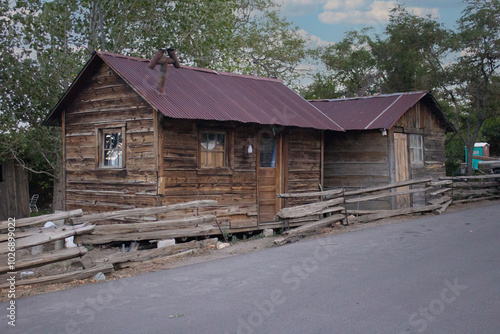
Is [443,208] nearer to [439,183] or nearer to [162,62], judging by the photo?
[439,183]

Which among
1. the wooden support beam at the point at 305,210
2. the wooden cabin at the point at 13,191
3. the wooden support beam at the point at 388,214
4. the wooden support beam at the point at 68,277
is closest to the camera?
the wooden support beam at the point at 68,277

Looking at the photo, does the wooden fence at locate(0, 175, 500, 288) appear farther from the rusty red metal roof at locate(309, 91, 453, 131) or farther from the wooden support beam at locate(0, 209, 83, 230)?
the rusty red metal roof at locate(309, 91, 453, 131)

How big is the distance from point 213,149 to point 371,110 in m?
7.80

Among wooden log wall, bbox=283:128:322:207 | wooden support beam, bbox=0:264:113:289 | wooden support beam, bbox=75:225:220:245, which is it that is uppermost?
wooden log wall, bbox=283:128:322:207

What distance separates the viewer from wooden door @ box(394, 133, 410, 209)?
17.1 metres

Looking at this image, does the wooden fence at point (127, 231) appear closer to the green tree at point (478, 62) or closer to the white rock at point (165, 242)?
the white rock at point (165, 242)

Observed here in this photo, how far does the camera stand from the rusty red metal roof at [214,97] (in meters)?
11.6

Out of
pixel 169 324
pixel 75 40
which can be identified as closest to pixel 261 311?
pixel 169 324

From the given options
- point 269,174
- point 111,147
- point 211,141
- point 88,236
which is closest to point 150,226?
point 88,236

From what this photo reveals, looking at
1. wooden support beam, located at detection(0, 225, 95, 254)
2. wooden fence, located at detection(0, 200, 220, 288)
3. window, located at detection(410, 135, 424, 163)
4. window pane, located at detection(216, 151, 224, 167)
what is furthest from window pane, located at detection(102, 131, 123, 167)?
window, located at detection(410, 135, 424, 163)

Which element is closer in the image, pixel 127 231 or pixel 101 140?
pixel 127 231

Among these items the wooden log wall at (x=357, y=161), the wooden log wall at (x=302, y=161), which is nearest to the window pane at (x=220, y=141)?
the wooden log wall at (x=302, y=161)

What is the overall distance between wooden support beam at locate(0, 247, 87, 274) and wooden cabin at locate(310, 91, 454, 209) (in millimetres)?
11338

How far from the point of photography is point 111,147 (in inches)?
515
